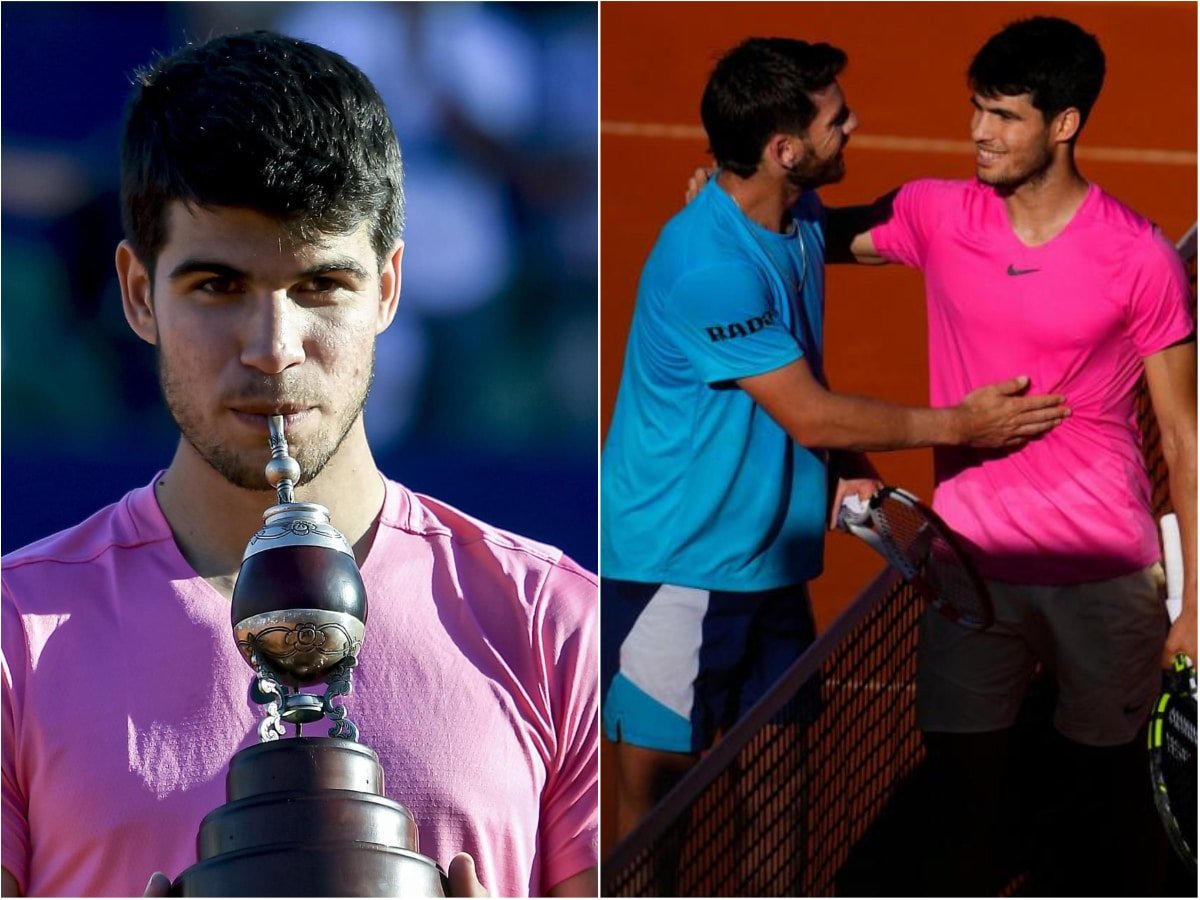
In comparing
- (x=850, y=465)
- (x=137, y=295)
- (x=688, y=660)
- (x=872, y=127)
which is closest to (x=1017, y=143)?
(x=872, y=127)

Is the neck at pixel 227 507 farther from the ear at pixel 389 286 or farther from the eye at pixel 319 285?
the eye at pixel 319 285

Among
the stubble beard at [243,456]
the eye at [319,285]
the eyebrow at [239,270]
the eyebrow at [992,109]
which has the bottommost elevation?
the stubble beard at [243,456]

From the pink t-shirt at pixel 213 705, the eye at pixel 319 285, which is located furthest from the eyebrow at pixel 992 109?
the eye at pixel 319 285

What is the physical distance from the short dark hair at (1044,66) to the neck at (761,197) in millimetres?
508

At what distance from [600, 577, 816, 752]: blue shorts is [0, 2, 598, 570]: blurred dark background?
281 millimetres

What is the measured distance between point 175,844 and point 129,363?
964 millimetres

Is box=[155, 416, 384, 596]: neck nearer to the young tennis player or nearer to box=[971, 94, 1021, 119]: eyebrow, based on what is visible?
the young tennis player

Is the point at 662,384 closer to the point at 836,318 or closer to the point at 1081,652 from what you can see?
the point at 836,318

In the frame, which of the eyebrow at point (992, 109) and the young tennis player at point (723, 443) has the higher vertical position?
the eyebrow at point (992, 109)

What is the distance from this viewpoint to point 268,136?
3.15m

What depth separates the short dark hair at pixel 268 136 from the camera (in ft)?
10.4

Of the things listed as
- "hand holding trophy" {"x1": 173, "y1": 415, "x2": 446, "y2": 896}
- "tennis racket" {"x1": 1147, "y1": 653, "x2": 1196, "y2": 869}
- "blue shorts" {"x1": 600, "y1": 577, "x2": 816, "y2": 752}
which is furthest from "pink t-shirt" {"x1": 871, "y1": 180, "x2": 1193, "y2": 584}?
"hand holding trophy" {"x1": 173, "y1": 415, "x2": 446, "y2": 896}

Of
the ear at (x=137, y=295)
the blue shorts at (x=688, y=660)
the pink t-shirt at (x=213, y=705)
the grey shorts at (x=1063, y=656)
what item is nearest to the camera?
the pink t-shirt at (x=213, y=705)

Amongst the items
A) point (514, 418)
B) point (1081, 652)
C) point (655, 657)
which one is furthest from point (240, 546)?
point (1081, 652)
